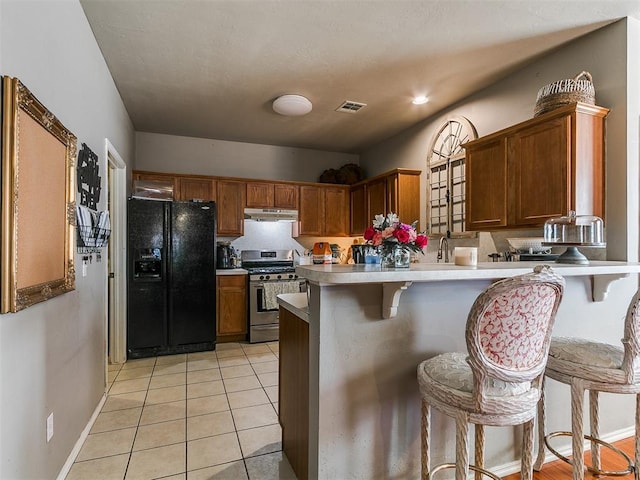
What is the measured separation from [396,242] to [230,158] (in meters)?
4.16

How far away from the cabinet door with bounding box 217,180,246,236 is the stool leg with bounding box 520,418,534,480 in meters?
4.13

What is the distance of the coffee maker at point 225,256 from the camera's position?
4.98 m

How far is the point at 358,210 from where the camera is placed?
17.8 ft

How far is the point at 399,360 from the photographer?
1.83 m

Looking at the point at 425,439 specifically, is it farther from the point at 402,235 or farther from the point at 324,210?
the point at 324,210

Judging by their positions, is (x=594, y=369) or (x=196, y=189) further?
(x=196, y=189)

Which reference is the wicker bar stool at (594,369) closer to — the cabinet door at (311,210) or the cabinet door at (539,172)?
the cabinet door at (539,172)

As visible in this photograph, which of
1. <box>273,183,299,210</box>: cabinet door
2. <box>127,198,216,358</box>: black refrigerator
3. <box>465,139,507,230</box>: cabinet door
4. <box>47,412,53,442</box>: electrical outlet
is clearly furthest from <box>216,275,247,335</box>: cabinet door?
<box>465,139,507,230</box>: cabinet door

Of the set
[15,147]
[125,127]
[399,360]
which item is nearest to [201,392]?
[399,360]

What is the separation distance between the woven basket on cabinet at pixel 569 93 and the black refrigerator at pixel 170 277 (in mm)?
3518

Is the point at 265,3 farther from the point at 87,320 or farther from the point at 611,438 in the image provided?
the point at 611,438

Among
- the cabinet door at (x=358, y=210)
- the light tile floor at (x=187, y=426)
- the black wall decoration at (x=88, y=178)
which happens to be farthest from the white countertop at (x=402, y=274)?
the cabinet door at (x=358, y=210)

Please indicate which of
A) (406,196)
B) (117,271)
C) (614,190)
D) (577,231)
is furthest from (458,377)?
(117,271)

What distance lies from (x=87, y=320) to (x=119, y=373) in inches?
55.2
